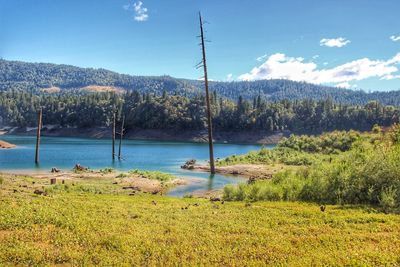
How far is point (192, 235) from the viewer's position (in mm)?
12117

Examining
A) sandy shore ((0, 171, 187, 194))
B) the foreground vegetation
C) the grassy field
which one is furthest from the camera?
sandy shore ((0, 171, 187, 194))

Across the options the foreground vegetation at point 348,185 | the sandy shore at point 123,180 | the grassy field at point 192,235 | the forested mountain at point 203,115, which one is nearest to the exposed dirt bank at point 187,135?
the forested mountain at point 203,115

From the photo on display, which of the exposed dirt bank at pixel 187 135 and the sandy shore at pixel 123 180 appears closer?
the sandy shore at pixel 123 180

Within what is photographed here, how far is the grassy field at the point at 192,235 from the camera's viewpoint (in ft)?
32.5

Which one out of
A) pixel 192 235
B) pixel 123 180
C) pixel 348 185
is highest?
pixel 348 185

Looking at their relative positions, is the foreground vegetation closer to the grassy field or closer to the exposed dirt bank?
the grassy field

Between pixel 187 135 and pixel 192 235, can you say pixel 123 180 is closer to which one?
pixel 192 235

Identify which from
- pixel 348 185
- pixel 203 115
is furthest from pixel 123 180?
pixel 203 115

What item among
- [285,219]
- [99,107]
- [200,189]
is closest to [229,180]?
[200,189]

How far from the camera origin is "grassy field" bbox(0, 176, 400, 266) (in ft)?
32.5

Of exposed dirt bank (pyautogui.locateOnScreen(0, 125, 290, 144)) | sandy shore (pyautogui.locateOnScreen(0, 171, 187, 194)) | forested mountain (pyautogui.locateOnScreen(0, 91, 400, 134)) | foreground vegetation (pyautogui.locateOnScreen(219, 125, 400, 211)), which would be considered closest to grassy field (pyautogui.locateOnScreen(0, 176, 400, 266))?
foreground vegetation (pyautogui.locateOnScreen(219, 125, 400, 211))

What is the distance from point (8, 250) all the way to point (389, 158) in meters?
17.1

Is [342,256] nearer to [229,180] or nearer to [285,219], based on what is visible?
[285,219]

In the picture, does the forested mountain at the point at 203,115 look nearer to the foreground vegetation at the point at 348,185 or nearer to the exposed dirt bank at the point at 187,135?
the exposed dirt bank at the point at 187,135
